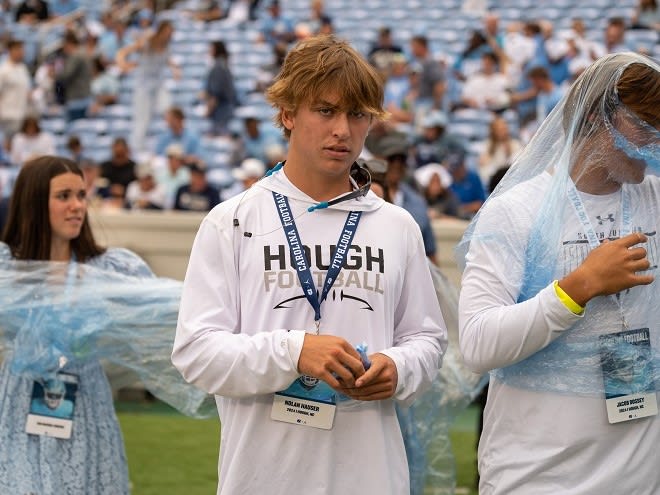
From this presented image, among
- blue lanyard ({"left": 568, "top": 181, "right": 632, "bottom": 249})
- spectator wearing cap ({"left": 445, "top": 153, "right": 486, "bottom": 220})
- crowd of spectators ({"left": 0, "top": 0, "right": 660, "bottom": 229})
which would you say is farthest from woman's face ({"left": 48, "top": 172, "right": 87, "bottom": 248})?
spectator wearing cap ({"left": 445, "top": 153, "right": 486, "bottom": 220})

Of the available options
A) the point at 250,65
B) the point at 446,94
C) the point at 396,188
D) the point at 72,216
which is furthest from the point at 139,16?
the point at 72,216

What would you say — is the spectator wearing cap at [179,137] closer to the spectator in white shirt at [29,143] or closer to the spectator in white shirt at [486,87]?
the spectator in white shirt at [29,143]

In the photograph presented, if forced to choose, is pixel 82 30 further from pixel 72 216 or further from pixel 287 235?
pixel 287 235

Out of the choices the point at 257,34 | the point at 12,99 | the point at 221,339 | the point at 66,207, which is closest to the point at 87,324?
the point at 66,207

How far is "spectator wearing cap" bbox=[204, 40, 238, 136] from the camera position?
59.1ft

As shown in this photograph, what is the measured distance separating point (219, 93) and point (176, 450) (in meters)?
10.2

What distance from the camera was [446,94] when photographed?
16812 mm

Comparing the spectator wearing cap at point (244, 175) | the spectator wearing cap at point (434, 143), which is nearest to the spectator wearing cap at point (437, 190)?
the spectator wearing cap at point (434, 143)

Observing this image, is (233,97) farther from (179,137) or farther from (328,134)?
(328,134)

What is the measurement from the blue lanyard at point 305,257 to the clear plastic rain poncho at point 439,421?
5.82 feet

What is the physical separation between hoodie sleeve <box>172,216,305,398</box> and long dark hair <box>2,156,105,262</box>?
5.91 feet

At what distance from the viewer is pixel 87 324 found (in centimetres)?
458

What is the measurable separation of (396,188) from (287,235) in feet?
13.2

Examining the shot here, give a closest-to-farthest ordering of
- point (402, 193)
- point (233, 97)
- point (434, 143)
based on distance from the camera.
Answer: point (402, 193) → point (434, 143) → point (233, 97)
